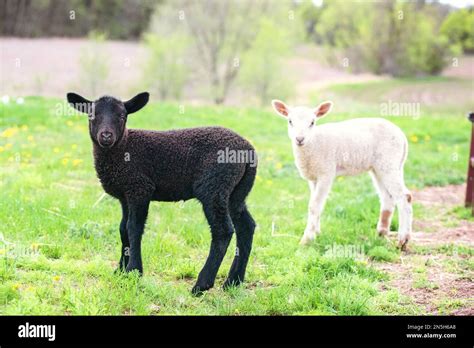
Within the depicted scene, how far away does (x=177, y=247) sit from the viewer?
630cm

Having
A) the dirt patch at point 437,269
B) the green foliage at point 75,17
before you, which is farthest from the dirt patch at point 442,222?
the green foliage at point 75,17

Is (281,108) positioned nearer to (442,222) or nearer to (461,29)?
(442,222)

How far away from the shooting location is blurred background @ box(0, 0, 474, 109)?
26828mm

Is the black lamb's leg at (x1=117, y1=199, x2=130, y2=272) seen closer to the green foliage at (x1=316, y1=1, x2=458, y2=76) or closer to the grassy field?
the grassy field

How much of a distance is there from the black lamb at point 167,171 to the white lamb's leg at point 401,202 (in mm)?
2351

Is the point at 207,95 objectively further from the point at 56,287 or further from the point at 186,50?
the point at 56,287

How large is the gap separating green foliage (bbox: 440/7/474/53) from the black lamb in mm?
31599

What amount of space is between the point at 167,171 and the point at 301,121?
6.46ft

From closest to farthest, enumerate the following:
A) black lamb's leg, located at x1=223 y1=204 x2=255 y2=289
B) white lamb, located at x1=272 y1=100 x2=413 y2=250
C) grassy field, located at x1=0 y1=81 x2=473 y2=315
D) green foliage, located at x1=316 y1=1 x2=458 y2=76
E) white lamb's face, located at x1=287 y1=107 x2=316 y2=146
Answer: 1. grassy field, located at x1=0 y1=81 x2=473 y2=315
2. black lamb's leg, located at x1=223 y1=204 x2=255 y2=289
3. white lamb's face, located at x1=287 y1=107 x2=316 y2=146
4. white lamb, located at x1=272 y1=100 x2=413 y2=250
5. green foliage, located at x1=316 y1=1 x2=458 y2=76

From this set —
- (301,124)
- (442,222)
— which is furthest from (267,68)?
(301,124)

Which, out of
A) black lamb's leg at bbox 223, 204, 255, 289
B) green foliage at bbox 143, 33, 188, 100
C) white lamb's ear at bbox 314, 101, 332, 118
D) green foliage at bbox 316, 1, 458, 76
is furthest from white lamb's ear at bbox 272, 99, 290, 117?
green foliage at bbox 316, 1, 458, 76

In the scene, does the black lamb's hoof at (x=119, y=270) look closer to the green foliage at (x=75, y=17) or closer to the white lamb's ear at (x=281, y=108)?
the white lamb's ear at (x=281, y=108)

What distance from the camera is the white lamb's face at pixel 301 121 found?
21.5 feet
